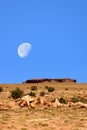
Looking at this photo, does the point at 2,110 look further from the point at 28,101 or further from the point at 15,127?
the point at 15,127

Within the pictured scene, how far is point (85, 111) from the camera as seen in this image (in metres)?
33.1

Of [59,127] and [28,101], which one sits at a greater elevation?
[28,101]

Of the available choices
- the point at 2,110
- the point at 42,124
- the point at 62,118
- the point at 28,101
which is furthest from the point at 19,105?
the point at 42,124

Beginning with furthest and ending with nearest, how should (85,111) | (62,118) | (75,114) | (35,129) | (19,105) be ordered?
(19,105)
(85,111)
(75,114)
(62,118)
(35,129)

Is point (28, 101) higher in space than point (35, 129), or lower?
higher

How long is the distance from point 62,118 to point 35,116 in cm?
223

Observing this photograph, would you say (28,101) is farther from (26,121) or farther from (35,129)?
(35,129)

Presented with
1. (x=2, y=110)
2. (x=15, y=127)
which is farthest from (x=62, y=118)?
(x=2, y=110)

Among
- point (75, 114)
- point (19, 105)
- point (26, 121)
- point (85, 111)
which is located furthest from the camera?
point (19, 105)

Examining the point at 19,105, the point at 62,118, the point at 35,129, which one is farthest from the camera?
the point at 19,105

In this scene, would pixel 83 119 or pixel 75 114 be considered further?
pixel 75 114

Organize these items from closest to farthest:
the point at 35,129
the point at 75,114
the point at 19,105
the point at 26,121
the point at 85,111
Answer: the point at 35,129, the point at 26,121, the point at 75,114, the point at 85,111, the point at 19,105

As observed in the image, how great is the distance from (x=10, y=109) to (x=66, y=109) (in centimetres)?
524

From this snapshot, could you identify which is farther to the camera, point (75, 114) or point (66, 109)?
point (66, 109)
